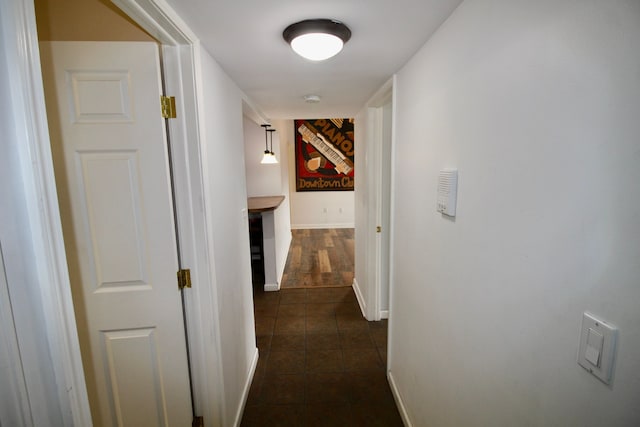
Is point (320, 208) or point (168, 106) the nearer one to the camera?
point (168, 106)

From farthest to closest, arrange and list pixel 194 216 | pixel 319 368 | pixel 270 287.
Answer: pixel 270 287 → pixel 319 368 → pixel 194 216

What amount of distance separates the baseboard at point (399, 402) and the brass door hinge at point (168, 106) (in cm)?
209

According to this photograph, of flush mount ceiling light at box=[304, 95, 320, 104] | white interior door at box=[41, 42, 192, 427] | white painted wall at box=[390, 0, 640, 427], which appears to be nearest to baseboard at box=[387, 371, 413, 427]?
white painted wall at box=[390, 0, 640, 427]

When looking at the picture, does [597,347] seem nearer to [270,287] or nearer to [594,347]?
[594,347]

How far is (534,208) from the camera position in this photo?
687mm

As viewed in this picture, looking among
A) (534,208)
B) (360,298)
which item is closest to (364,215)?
(360,298)

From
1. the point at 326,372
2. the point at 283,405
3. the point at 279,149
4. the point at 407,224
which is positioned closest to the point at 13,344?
the point at 407,224

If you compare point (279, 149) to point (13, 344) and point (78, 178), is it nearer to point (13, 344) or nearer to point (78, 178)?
point (78, 178)

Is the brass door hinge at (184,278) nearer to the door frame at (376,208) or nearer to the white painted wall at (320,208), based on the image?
the door frame at (376,208)

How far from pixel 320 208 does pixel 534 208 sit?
6.55 metres

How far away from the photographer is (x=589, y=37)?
54 centimetres

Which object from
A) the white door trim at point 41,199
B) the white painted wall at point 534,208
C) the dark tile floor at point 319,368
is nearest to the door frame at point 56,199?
the white door trim at point 41,199

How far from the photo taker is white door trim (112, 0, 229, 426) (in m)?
1.22

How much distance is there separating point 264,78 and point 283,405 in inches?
87.2
